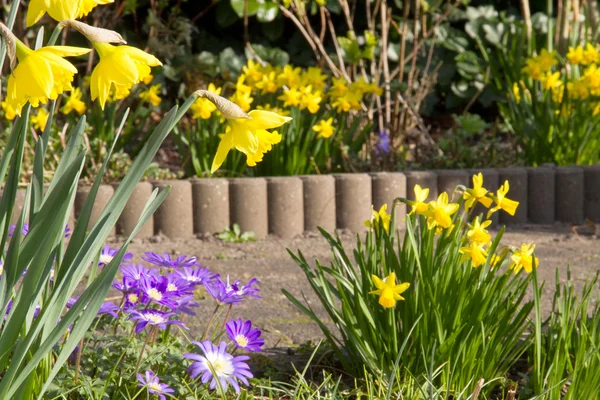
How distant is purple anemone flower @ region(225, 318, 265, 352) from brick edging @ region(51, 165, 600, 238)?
201 centimetres

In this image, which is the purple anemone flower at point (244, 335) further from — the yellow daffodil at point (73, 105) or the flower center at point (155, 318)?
the yellow daffodil at point (73, 105)

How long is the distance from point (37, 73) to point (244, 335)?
0.88 m

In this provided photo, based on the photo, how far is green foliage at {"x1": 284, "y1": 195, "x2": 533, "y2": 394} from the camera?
183 centimetres

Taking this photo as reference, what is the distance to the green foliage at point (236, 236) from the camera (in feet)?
12.5

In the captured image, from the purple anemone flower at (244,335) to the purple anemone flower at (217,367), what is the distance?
0.07 meters

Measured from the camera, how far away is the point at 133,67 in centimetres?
112

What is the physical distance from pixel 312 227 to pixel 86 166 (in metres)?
1.14

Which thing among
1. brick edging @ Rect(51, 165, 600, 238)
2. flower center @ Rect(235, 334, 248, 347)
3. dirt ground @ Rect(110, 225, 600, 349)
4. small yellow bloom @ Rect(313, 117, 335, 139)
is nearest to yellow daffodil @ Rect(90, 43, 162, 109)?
flower center @ Rect(235, 334, 248, 347)

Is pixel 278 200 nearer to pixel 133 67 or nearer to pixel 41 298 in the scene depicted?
pixel 41 298

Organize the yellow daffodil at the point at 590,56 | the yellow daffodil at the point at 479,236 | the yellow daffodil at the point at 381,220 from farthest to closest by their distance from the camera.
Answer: the yellow daffodil at the point at 590,56
the yellow daffodil at the point at 381,220
the yellow daffodil at the point at 479,236

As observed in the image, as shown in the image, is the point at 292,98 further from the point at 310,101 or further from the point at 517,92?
the point at 517,92

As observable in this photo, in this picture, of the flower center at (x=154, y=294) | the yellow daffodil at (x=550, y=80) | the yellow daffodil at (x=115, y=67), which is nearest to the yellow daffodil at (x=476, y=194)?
the flower center at (x=154, y=294)

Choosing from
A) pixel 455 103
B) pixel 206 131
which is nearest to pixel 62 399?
pixel 206 131

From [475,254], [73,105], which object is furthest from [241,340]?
[73,105]
